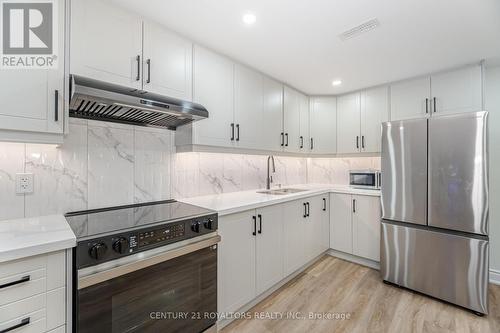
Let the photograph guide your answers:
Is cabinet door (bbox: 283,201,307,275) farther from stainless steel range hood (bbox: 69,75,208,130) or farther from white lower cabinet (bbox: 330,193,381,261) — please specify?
stainless steel range hood (bbox: 69,75,208,130)

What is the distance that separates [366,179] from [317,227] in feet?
3.03

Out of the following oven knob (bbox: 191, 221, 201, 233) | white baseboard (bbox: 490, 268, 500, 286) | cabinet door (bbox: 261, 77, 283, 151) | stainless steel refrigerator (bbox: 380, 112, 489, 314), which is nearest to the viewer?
oven knob (bbox: 191, 221, 201, 233)

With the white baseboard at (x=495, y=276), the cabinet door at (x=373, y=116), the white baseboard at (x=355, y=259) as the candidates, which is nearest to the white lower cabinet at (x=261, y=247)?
the white baseboard at (x=355, y=259)

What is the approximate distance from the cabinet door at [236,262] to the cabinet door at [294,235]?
538mm

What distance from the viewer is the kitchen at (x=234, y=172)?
1208 millimetres

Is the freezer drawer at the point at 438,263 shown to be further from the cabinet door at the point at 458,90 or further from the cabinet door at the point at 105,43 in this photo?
the cabinet door at the point at 105,43

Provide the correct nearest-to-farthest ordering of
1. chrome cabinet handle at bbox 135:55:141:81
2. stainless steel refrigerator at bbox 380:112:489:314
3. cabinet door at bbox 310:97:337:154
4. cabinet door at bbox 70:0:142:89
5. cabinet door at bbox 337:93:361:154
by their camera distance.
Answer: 1. cabinet door at bbox 70:0:142:89
2. chrome cabinet handle at bbox 135:55:141:81
3. stainless steel refrigerator at bbox 380:112:489:314
4. cabinet door at bbox 337:93:361:154
5. cabinet door at bbox 310:97:337:154

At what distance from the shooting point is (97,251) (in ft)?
3.60

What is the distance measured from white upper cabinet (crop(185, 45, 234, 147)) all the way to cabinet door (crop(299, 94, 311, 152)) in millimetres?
1392

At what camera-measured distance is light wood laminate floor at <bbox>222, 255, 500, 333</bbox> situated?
1827 millimetres

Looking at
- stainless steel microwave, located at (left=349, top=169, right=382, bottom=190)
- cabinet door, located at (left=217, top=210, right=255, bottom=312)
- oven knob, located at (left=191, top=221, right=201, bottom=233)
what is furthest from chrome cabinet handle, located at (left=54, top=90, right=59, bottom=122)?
stainless steel microwave, located at (left=349, top=169, right=382, bottom=190)

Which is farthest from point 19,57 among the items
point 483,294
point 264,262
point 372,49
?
point 483,294

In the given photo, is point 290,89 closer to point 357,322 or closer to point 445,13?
point 445,13

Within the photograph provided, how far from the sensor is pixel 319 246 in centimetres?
300
